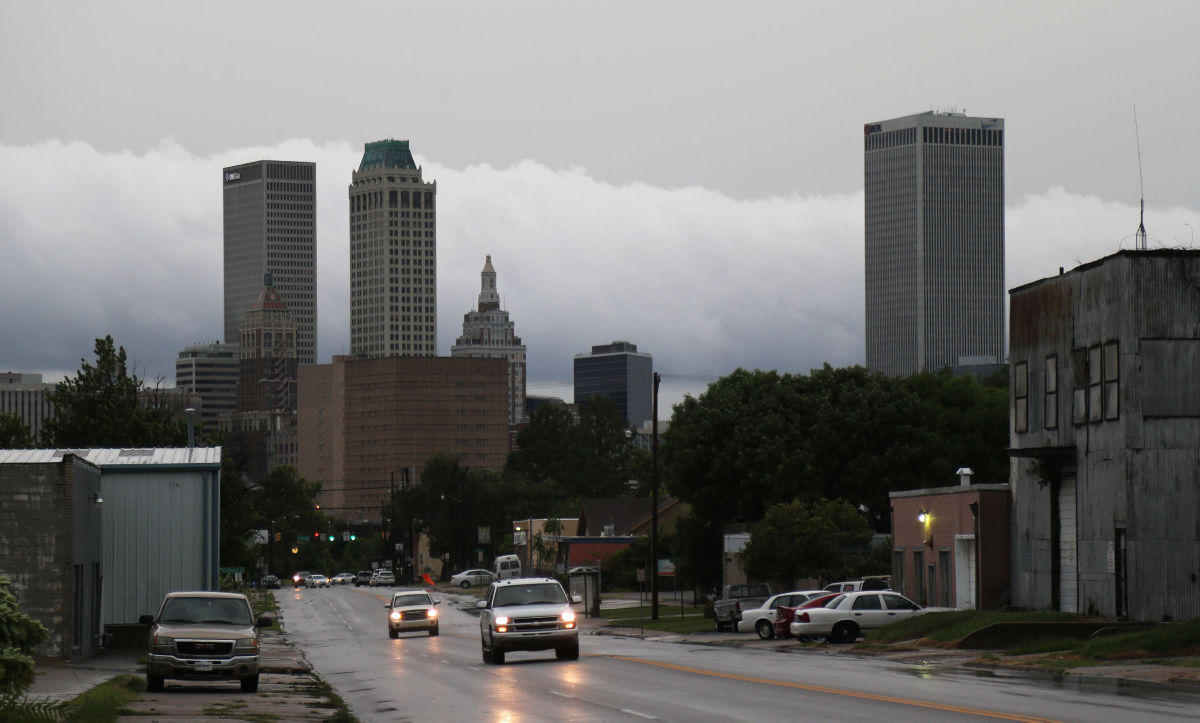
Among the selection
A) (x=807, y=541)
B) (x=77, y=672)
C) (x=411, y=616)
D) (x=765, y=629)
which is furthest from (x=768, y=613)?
(x=77, y=672)

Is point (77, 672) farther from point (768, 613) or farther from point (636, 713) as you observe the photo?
point (768, 613)

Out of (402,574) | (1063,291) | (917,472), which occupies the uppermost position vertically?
(1063,291)

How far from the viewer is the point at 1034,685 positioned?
88.4ft

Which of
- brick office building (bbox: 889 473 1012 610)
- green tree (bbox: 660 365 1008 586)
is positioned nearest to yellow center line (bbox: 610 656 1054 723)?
brick office building (bbox: 889 473 1012 610)

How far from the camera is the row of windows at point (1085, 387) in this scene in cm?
4056

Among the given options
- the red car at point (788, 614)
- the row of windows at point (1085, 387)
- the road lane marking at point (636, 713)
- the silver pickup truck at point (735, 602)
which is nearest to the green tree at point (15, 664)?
the road lane marking at point (636, 713)

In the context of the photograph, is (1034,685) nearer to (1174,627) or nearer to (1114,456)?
(1174,627)

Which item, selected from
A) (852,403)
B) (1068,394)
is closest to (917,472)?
(852,403)

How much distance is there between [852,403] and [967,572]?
23.1 m

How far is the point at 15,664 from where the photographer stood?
20.2 metres

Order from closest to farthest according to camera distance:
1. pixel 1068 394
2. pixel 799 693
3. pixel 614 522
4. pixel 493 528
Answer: pixel 799 693 → pixel 1068 394 → pixel 614 522 → pixel 493 528

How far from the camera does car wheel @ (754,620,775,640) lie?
49688 millimetres

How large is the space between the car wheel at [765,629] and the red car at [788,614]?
0.20 meters

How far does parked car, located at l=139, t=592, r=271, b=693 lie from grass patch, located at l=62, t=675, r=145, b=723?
0.72 meters
